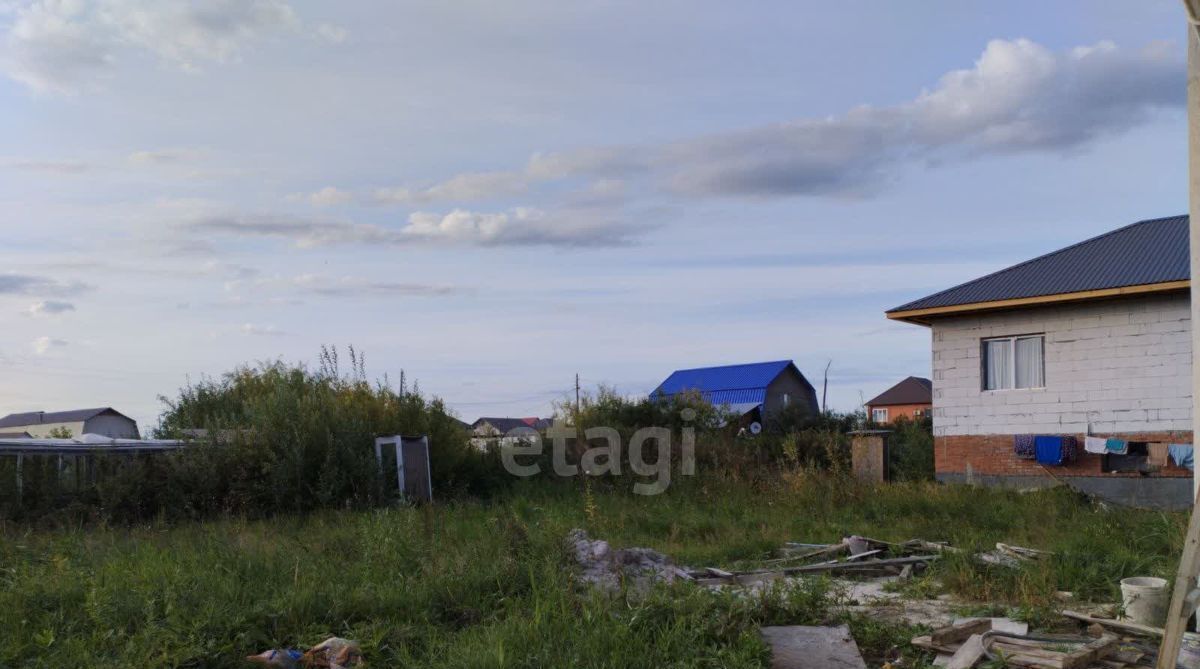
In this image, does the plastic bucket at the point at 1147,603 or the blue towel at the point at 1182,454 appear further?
the blue towel at the point at 1182,454

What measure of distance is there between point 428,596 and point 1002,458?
13.1m

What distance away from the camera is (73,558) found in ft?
26.2

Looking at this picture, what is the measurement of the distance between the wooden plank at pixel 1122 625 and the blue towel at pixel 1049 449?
1045 centimetres

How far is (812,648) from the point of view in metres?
5.90

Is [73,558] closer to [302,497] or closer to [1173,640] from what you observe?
[302,497]

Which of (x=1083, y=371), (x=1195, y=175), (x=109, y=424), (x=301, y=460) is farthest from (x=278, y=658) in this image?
(x=109, y=424)

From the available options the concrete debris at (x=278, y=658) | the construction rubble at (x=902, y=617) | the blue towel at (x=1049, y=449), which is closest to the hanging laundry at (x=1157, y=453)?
the blue towel at (x=1049, y=449)

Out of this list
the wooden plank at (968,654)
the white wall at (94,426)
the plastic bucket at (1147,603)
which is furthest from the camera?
the white wall at (94,426)

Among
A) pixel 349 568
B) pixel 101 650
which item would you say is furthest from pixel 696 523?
pixel 101 650

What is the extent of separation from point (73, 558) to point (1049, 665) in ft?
23.4

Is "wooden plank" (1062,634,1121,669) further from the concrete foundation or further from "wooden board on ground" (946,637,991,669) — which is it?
the concrete foundation

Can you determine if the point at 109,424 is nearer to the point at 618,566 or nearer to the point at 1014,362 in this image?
the point at 1014,362

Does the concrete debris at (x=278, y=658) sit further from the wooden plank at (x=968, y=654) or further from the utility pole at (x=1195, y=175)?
the utility pole at (x=1195, y=175)

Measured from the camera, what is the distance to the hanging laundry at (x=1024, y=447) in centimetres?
1639
